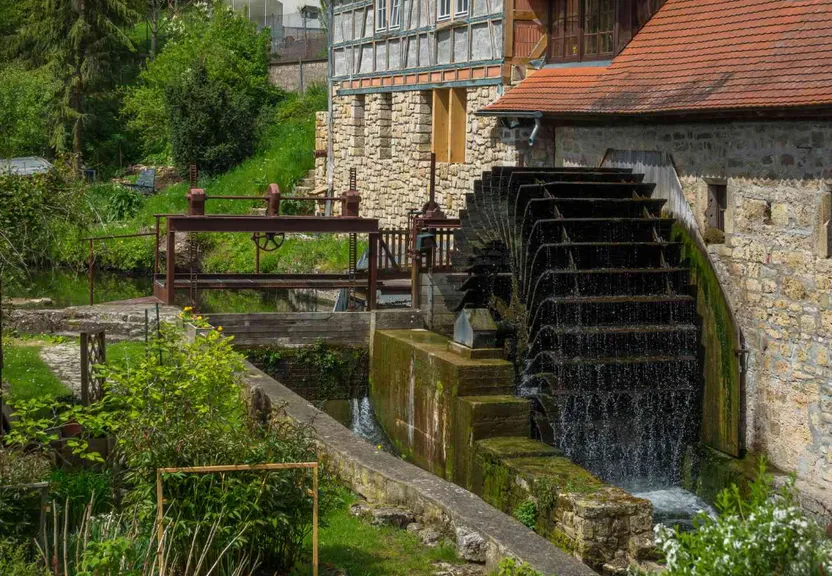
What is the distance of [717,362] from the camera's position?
470 inches

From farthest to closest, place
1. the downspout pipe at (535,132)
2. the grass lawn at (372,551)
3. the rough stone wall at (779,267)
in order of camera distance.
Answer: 1. the downspout pipe at (535,132)
2. the rough stone wall at (779,267)
3. the grass lawn at (372,551)

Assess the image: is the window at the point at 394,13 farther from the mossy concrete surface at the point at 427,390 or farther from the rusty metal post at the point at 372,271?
the mossy concrete surface at the point at 427,390

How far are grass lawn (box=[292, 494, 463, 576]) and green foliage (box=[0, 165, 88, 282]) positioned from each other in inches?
113

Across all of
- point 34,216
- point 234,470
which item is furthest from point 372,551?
point 34,216

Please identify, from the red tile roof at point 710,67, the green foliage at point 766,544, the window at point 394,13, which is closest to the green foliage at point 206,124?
the window at point 394,13

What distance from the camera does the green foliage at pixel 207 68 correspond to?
33.9 meters

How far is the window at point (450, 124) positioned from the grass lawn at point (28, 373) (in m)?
7.69

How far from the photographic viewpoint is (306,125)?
32125mm

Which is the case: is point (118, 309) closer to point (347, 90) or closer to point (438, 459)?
point (438, 459)

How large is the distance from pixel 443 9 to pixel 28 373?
32.9 feet

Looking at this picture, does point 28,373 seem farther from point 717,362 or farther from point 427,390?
point 717,362

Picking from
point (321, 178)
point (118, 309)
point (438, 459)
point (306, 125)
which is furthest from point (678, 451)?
point (306, 125)

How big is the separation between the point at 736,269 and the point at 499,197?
2533mm

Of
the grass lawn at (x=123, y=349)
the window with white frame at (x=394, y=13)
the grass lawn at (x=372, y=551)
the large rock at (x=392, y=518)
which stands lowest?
the grass lawn at (x=372, y=551)
